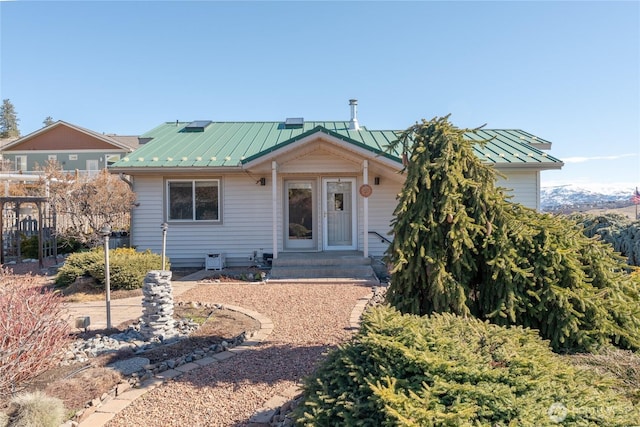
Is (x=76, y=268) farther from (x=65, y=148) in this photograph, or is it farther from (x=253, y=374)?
(x=65, y=148)

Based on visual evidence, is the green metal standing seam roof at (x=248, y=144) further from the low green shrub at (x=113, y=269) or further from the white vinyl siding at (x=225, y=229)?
the low green shrub at (x=113, y=269)

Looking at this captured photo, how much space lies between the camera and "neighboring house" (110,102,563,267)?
11.0m

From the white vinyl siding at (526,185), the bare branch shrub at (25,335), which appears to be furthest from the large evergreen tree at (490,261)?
the white vinyl siding at (526,185)

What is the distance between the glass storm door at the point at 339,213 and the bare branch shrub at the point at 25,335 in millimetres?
8326

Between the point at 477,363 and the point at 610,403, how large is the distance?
690mm

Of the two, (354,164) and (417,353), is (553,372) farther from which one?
(354,164)

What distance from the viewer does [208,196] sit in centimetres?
1147

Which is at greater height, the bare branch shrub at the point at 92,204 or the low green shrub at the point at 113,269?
the bare branch shrub at the point at 92,204

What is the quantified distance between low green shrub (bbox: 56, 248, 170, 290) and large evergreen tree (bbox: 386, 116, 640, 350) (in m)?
6.53

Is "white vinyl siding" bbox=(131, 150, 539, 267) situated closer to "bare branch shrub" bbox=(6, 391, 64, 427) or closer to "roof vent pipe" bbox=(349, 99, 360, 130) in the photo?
"roof vent pipe" bbox=(349, 99, 360, 130)

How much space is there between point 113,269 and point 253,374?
18.4ft

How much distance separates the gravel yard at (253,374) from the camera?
10.5 feet

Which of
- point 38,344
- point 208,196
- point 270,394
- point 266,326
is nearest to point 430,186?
point 270,394

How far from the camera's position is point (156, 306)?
5090 millimetres
